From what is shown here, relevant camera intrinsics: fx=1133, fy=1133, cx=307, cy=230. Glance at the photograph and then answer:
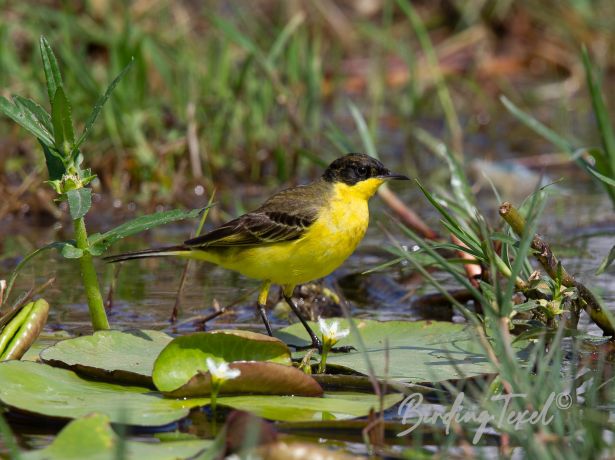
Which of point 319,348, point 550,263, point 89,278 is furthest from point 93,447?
point 550,263

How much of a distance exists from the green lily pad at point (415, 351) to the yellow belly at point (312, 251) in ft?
1.17

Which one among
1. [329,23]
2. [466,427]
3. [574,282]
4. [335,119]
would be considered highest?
[329,23]

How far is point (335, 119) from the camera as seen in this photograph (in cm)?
1142

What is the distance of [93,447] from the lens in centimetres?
336

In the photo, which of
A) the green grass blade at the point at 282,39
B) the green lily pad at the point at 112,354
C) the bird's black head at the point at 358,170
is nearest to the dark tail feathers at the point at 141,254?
the green lily pad at the point at 112,354

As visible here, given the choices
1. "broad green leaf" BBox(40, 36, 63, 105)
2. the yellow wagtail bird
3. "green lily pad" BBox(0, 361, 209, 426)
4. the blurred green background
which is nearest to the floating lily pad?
"green lily pad" BBox(0, 361, 209, 426)

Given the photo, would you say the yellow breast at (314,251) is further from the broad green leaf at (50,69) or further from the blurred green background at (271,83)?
the broad green leaf at (50,69)

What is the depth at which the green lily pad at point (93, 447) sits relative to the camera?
131 inches

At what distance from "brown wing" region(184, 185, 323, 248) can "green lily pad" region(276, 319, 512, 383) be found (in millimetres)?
562

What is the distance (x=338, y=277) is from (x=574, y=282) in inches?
88.8

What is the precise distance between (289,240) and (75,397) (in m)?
1.91

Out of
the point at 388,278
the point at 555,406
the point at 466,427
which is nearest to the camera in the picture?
the point at 555,406

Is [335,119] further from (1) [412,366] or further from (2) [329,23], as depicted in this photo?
(1) [412,366]

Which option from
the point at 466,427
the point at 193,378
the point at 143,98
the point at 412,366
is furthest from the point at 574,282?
the point at 143,98
